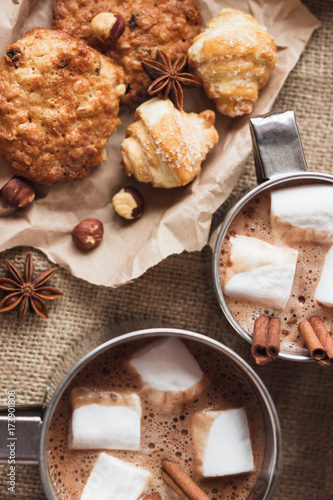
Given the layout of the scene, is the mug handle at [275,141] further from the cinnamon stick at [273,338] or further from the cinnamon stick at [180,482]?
the cinnamon stick at [180,482]

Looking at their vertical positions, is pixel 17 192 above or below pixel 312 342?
above

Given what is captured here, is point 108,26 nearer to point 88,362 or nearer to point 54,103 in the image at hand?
point 54,103

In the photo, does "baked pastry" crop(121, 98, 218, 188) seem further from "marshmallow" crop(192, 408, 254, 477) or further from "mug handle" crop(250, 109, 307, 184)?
"marshmallow" crop(192, 408, 254, 477)

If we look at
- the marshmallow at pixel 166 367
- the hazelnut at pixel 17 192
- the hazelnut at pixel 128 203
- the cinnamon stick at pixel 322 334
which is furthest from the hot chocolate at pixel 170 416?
the hazelnut at pixel 17 192

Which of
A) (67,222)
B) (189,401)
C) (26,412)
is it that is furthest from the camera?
(67,222)

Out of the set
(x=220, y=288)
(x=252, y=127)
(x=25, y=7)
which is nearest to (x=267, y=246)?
(x=220, y=288)

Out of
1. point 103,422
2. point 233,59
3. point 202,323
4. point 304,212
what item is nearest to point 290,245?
point 304,212

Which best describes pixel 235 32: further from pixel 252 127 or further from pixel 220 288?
pixel 220 288
